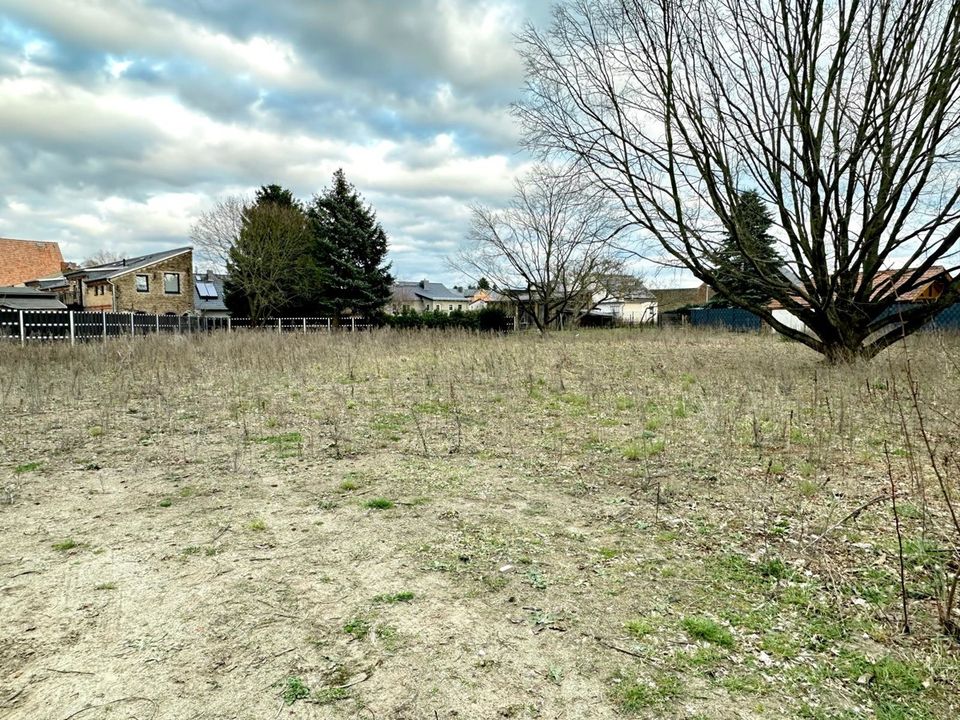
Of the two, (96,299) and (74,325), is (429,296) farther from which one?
(74,325)

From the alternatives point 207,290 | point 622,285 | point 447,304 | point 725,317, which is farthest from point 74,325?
point 447,304

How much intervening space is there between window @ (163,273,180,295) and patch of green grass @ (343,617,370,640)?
3546 cm

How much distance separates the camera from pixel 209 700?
1612mm

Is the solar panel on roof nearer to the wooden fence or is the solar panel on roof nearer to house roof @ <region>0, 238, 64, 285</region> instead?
house roof @ <region>0, 238, 64, 285</region>

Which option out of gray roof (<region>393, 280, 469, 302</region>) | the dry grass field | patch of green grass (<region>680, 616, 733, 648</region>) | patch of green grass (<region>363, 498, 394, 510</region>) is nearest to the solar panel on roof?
gray roof (<region>393, 280, 469, 302</region>)

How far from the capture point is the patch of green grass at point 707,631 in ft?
6.24

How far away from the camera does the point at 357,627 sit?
199cm

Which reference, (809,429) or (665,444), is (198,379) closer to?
(665,444)

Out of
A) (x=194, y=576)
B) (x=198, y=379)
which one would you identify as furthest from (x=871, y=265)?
(x=198, y=379)

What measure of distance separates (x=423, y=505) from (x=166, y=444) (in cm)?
288

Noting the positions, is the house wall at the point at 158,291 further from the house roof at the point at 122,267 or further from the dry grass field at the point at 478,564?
the dry grass field at the point at 478,564

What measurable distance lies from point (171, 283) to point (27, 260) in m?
11.2

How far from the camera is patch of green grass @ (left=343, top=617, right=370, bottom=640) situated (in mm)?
1950

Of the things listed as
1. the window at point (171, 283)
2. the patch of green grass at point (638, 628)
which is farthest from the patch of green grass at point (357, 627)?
the window at point (171, 283)
